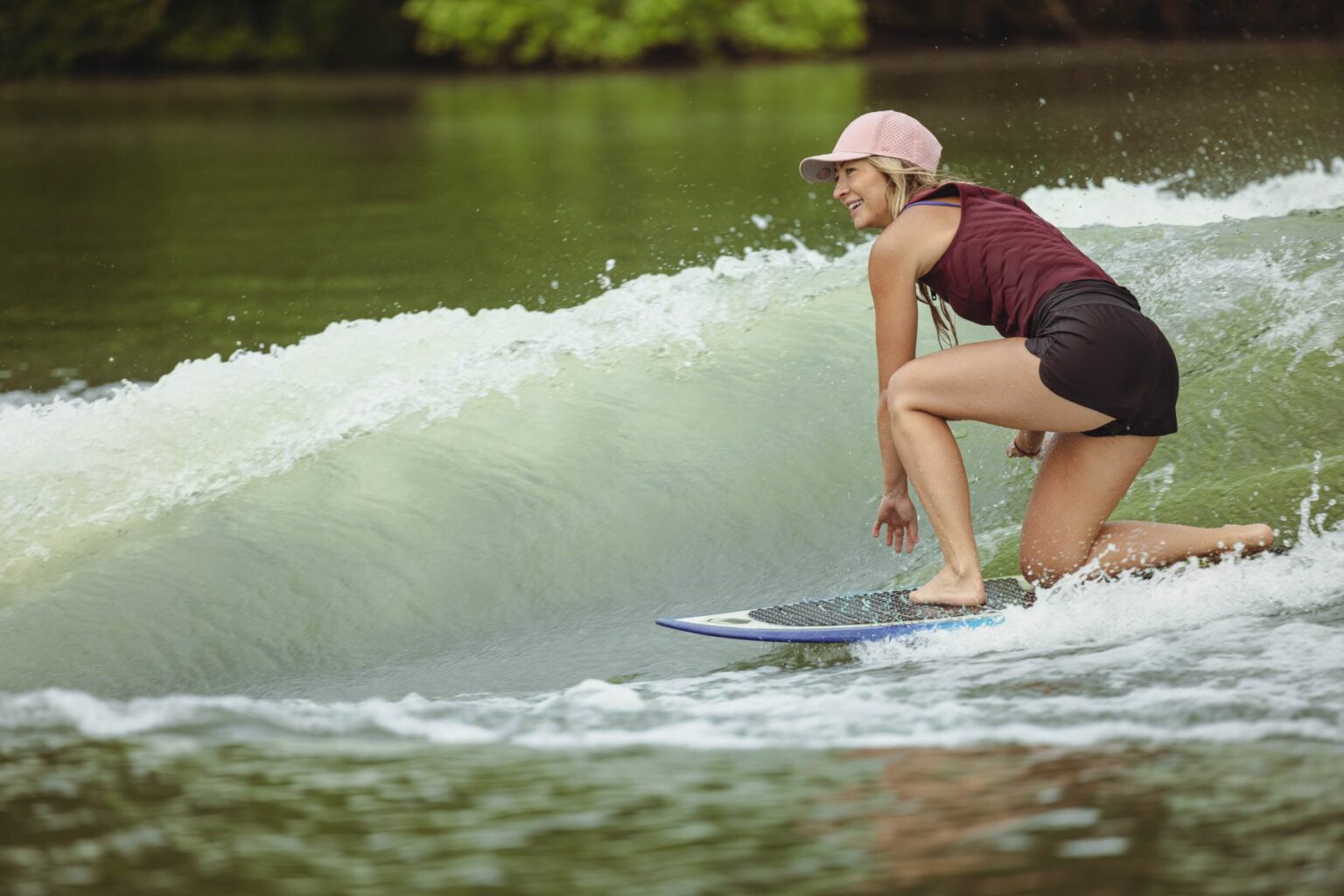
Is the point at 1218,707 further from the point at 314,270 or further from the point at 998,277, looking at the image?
the point at 314,270

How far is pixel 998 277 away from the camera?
11.8ft

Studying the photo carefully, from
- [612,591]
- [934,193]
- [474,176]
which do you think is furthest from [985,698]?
[474,176]

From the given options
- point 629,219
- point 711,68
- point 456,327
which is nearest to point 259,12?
point 711,68

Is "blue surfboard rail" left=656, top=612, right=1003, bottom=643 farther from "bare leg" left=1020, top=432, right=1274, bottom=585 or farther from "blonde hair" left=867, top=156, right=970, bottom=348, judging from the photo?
"blonde hair" left=867, top=156, right=970, bottom=348

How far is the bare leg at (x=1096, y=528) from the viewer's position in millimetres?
3693

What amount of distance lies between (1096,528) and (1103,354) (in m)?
0.53

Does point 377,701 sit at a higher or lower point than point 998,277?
lower

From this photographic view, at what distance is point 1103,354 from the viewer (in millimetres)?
3457

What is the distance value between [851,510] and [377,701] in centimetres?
196

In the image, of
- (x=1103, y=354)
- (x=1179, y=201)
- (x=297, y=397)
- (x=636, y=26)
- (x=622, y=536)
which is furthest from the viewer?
(x=636, y=26)

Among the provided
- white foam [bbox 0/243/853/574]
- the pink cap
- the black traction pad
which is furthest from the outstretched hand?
white foam [bbox 0/243/853/574]

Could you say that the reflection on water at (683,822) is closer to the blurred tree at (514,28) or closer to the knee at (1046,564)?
the knee at (1046,564)

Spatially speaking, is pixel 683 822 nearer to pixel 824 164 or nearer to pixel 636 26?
pixel 824 164

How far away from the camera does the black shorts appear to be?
3.46 metres
